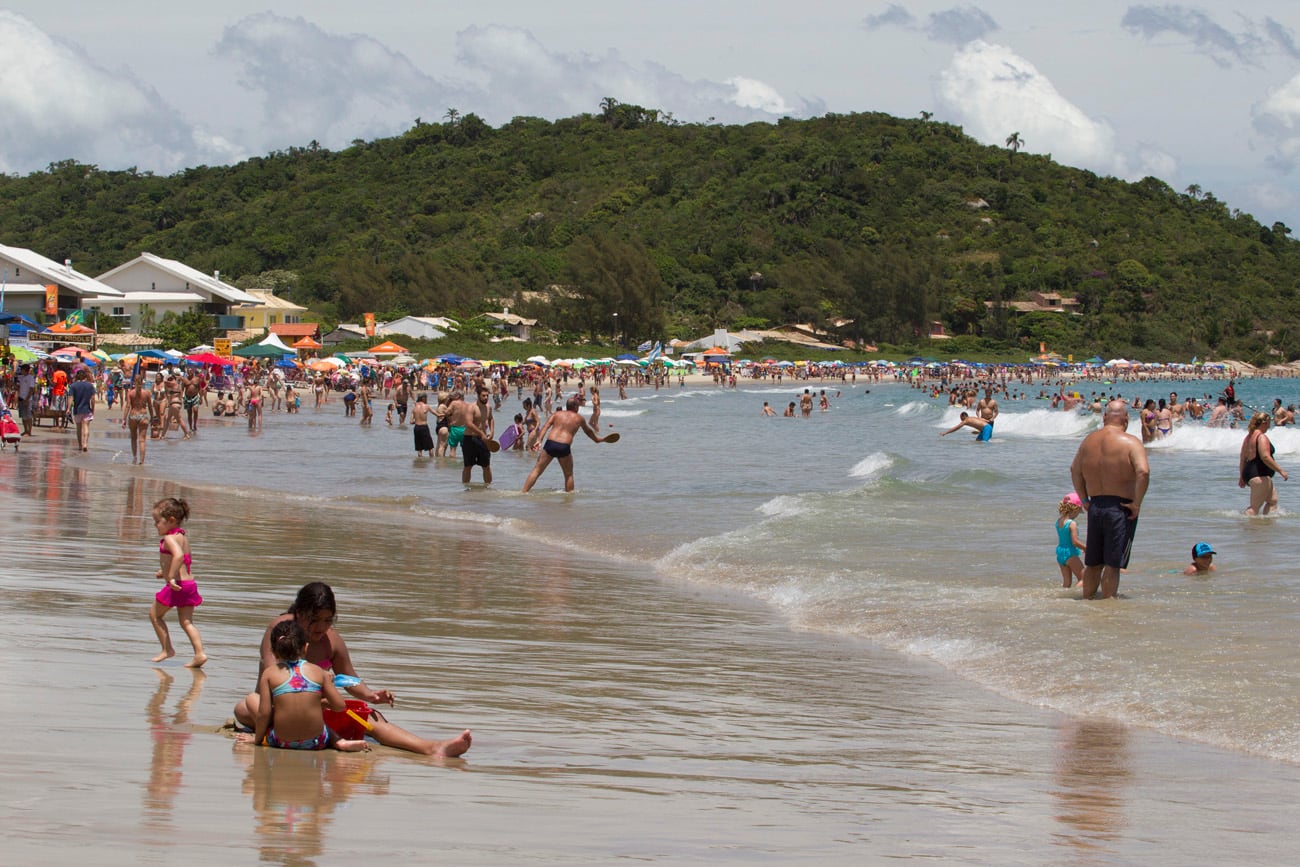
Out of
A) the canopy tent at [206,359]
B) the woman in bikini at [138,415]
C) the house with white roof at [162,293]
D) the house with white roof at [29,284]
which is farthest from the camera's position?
the house with white roof at [162,293]

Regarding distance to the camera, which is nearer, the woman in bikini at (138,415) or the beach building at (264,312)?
the woman in bikini at (138,415)

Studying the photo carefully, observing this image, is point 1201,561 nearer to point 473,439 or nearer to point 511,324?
point 473,439

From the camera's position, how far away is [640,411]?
52.5 m

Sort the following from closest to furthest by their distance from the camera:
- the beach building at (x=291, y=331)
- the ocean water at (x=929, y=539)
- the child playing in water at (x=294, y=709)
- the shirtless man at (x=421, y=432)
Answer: the child playing in water at (x=294, y=709) → the ocean water at (x=929, y=539) → the shirtless man at (x=421, y=432) → the beach building at (x=291, y=331)

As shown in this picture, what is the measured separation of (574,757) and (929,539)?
868 centimetres

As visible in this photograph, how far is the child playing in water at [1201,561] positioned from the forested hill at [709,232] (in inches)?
3695

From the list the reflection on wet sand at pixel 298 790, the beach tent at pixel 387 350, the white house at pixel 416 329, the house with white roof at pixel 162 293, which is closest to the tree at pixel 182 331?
the house with white roof at pixel 162 293

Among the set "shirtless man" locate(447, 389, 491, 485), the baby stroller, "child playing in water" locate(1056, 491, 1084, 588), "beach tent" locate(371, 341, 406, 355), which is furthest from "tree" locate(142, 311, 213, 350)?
"child playing in water" locate(1056, 491, 1084, 588)

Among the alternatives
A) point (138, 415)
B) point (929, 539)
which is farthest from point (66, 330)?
point (929, 539)

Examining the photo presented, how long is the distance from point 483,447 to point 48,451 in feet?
24.7

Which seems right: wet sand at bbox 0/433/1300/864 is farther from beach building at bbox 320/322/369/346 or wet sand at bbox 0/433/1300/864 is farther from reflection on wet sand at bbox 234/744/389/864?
beach building at bbox 320/322/369/346

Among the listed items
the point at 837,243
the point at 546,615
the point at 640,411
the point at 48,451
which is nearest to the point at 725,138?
the point at 837,243

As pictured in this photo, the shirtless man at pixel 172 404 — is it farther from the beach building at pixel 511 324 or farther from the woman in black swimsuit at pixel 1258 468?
the beach building at pixel 511 324

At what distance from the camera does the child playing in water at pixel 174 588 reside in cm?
661
